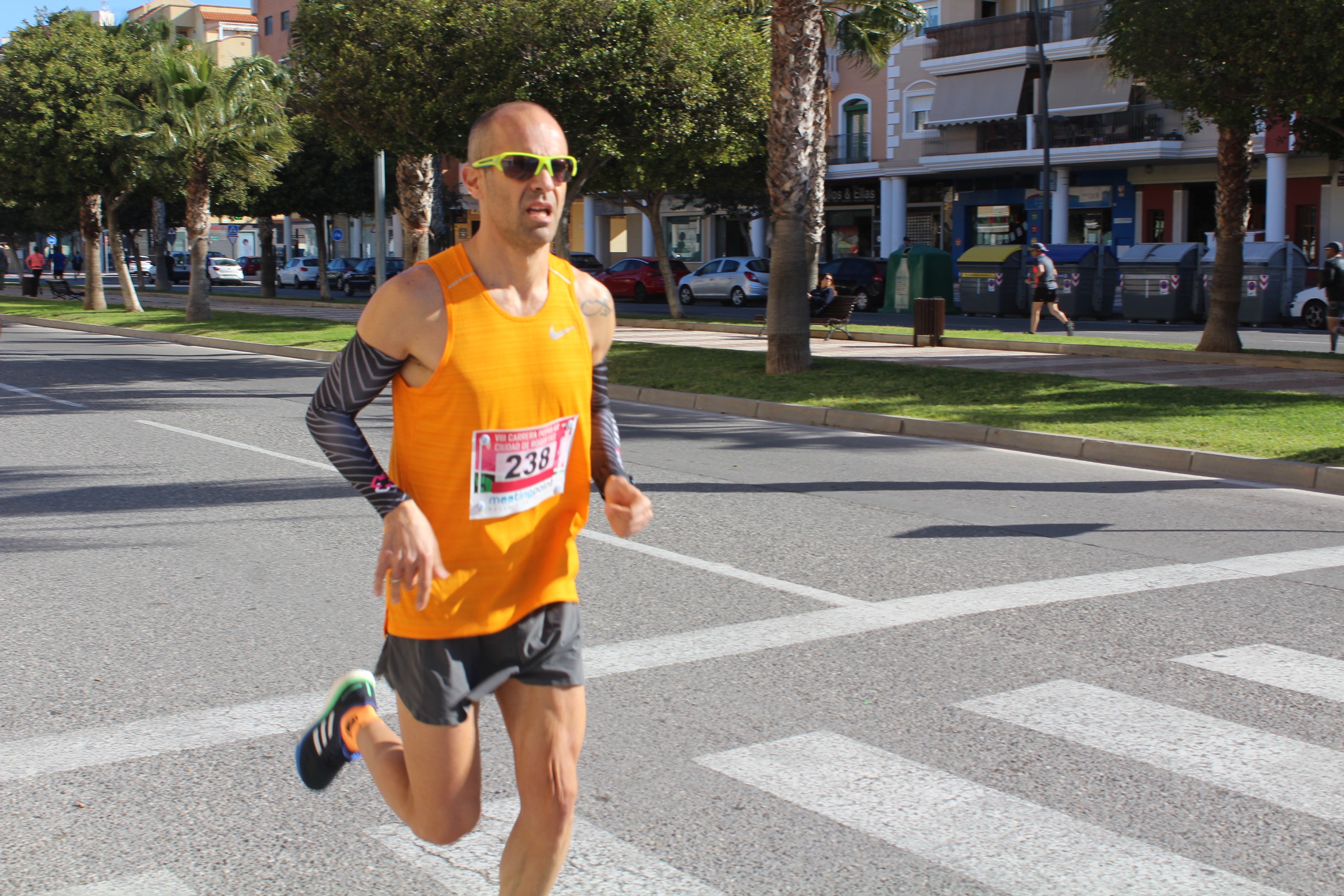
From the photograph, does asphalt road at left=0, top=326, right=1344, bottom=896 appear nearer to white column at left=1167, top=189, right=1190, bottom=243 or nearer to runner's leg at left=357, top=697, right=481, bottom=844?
runner's leg at left=357, top=697, right=481, bottom=844

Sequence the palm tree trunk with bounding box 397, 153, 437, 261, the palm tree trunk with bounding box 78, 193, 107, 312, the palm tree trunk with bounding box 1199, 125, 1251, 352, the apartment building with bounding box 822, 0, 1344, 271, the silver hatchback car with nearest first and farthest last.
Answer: the palm tree trunk with bounding box 1199, 125, 1251, 352 < the palm tree trunk with bounding box 397, 153, 437, 261 < the palm tree trunk with bounding box 78, 193, 107, 312 < the apartment building with bounding box 822, 0, 1344, 271 < the silver hatchback car

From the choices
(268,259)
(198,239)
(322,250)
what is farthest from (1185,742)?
(268,259)

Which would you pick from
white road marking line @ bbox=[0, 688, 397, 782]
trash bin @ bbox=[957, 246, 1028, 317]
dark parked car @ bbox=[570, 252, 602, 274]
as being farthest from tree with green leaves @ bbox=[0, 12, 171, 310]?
white road marking line @ bbox=[0, 688, 397, 782]

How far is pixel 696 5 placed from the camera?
917 inches

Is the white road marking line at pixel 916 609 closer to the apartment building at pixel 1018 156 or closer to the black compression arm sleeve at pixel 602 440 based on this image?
the black compression arm sleeve at pixel 602 440

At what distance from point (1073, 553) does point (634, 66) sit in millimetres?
16329

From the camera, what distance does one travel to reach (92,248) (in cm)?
3544

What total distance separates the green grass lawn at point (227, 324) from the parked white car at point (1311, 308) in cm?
1929

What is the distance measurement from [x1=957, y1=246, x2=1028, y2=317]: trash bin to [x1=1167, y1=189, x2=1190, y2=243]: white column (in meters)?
10.6

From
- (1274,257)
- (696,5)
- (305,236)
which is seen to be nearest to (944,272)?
(1274,257)

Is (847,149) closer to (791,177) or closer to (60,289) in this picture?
(60,289)

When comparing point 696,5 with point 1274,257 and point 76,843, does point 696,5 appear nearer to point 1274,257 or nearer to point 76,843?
point 1274,257

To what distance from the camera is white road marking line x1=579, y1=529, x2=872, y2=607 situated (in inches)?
245

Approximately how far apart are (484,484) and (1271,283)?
2881 cm
